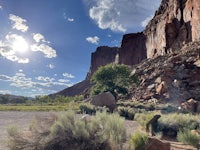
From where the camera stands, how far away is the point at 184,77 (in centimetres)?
3972

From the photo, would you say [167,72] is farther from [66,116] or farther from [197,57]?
[66,116]

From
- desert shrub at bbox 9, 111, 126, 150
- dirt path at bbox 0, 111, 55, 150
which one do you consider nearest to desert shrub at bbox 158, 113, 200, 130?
dirt path at bbox 0, 111, 55, 150

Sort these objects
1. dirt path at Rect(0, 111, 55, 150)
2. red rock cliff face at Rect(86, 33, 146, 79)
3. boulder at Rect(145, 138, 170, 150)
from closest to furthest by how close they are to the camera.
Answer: boulder at Rect(145, 138, 170, 150) → dirt path at Rect(0, 111, 55, 150) → red rock cliff face at Rect(86, 33, 146, 79)

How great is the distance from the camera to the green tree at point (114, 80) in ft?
154

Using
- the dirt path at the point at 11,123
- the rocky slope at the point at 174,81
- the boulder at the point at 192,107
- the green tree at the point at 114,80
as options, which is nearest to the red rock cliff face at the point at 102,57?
the green tree at the point at 114,80

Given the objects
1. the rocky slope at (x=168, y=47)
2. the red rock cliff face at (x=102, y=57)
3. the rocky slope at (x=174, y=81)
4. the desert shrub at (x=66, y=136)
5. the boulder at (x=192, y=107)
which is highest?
the red rock cliff face at (x=102, y=57)

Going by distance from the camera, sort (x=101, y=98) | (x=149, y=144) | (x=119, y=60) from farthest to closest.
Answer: (x=119, y=60), (x=101, y=98), (x=149, y=144)

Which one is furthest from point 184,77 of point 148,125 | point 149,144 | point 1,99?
point 1,99

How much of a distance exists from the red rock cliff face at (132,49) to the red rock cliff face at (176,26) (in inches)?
1084

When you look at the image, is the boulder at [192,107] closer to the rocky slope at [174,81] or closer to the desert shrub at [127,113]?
the rocky slope at [174,81]

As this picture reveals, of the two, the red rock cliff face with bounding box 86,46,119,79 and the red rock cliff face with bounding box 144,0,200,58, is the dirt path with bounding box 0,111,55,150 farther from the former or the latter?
the red rock cliff face with bounding box 86,46,119,79

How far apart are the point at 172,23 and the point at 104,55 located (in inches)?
3597

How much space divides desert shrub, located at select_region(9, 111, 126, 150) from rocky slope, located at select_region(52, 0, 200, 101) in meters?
30.5

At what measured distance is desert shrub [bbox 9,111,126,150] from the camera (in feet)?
20.8
